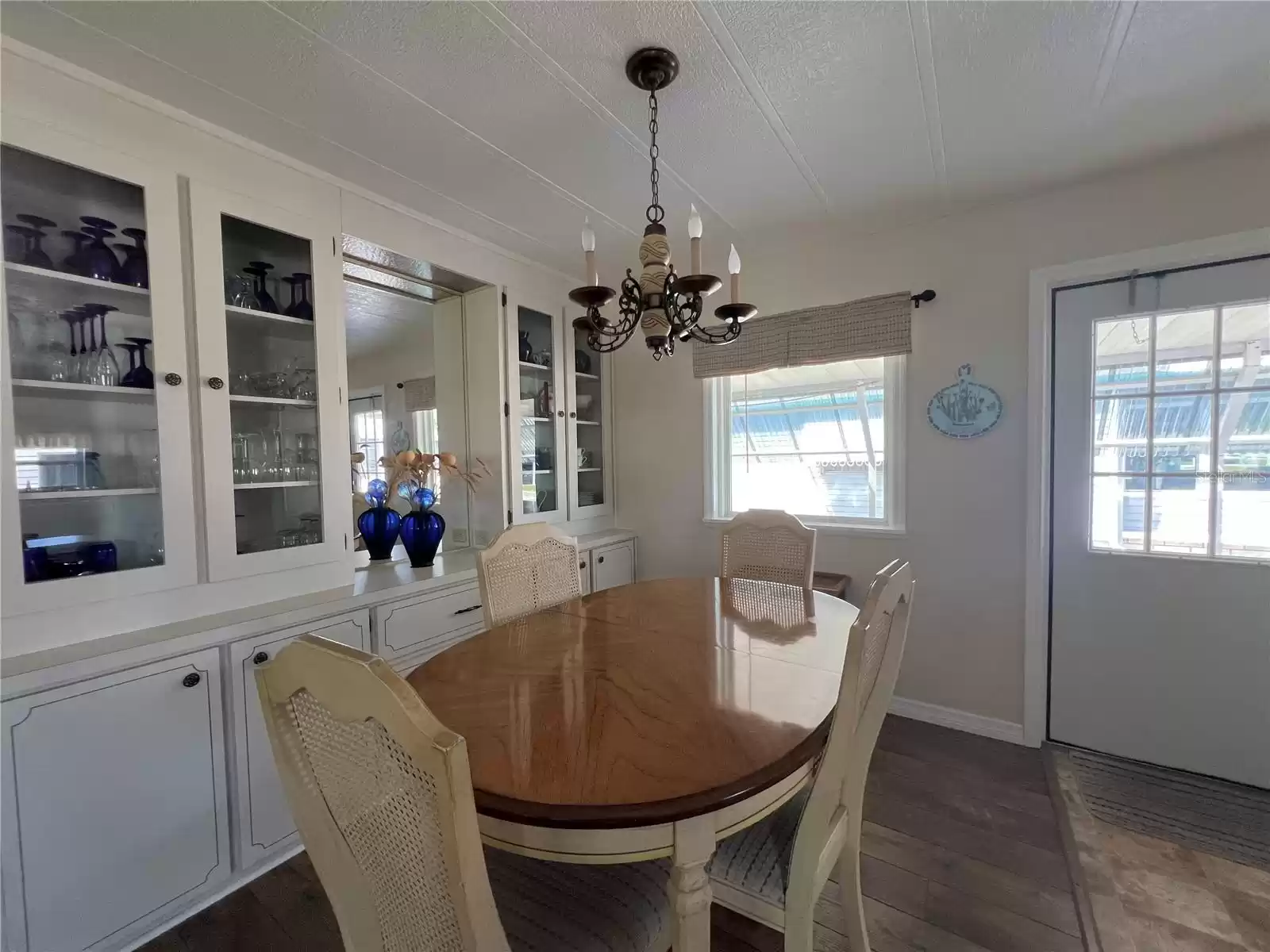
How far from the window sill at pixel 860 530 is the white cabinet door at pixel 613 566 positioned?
42.4 inches

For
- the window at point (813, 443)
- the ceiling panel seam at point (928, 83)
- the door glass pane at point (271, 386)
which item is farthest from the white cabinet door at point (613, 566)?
the ceiling panel seam at point (928, 83)

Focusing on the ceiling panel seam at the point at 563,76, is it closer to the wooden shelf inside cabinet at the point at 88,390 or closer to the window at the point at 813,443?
the window at the point at 813,443

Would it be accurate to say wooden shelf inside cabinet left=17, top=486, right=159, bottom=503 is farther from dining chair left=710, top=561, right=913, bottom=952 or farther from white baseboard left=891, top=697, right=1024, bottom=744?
white baseboard left=891, top=697, right=1024, bottom=744

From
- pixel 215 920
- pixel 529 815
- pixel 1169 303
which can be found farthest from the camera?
pixel 1169 303

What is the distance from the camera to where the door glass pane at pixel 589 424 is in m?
3.27

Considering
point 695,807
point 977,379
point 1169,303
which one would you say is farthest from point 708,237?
point 695,807

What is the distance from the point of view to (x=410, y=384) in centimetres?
302

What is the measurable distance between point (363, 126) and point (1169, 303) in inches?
116

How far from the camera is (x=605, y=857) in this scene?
85 cm

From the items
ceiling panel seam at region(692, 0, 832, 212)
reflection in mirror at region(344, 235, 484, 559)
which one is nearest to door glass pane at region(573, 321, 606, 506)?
reflection in mirror at region(344, 235, 484, 559)

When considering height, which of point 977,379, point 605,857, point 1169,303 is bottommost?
point 605,857

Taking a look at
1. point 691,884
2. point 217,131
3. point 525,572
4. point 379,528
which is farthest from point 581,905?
point 217,131

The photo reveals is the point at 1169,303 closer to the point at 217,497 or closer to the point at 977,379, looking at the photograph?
the point at 977,379

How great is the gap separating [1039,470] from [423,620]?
2.59 meters
